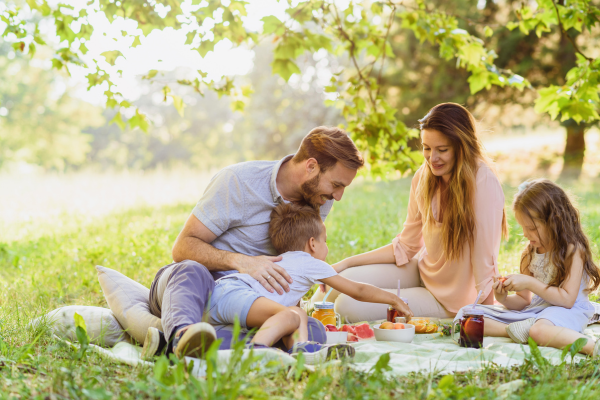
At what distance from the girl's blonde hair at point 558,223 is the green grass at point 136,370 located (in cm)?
80

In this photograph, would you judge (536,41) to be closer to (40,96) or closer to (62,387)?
(62,387)

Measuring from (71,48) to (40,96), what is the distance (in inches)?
973

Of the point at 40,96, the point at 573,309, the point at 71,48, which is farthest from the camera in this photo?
the point at 40,96

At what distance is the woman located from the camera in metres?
3.34

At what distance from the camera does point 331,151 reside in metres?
3.19

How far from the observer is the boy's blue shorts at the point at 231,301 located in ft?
8.50

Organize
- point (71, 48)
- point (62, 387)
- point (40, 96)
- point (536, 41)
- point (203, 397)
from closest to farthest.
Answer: point (203, 397) < point (62, 387) < point (71, 48) < point (536, 41) < point (40, 96)

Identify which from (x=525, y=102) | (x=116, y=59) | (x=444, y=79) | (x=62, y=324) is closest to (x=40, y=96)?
(x=444, y=79)

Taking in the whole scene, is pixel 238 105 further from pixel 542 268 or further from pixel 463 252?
pixel 542 268

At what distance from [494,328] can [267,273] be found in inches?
57.8

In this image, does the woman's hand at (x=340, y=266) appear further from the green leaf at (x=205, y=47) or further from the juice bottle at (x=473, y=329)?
the green leaf at (x=205, y=47)

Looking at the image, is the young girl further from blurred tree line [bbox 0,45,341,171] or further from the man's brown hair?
blurred tree line [bbox 0,45,341,171]

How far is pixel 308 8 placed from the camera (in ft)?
13.2

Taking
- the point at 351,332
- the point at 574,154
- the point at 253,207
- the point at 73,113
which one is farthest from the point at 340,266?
the point at 73,113
